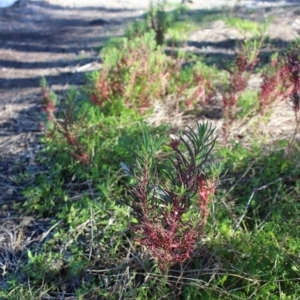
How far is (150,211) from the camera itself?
6.73 ft

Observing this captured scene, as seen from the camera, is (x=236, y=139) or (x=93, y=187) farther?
(x=236, y=139)

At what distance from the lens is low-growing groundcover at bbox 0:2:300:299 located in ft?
6.84

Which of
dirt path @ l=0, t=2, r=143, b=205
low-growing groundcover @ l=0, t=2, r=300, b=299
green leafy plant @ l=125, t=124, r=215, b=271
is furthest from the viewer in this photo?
dirt path @ l=0, t=2, r=143, b=205

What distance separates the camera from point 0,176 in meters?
3.53

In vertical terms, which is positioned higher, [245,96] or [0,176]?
[245,96]

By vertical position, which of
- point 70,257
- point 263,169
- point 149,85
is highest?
point 149,85

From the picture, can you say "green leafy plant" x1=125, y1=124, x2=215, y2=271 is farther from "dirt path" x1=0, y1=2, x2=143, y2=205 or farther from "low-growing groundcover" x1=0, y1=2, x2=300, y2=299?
"dirt path" x1=0, y1=2, x2=143, y2=205

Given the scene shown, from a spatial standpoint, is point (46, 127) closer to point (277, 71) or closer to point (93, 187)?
point (93, 187)

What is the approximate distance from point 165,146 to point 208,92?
3.92ft

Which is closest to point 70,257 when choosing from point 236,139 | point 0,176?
point 0,176

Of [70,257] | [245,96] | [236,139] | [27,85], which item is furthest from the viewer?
[27,85]

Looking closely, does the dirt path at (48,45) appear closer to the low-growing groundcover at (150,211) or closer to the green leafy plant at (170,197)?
the low-growing groundcover at (150,211)

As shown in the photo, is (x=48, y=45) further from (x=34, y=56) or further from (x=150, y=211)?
(x=150, y=211)

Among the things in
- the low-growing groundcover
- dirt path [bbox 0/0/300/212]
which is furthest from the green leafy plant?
dirt path [bbox 0/0/300/212]
